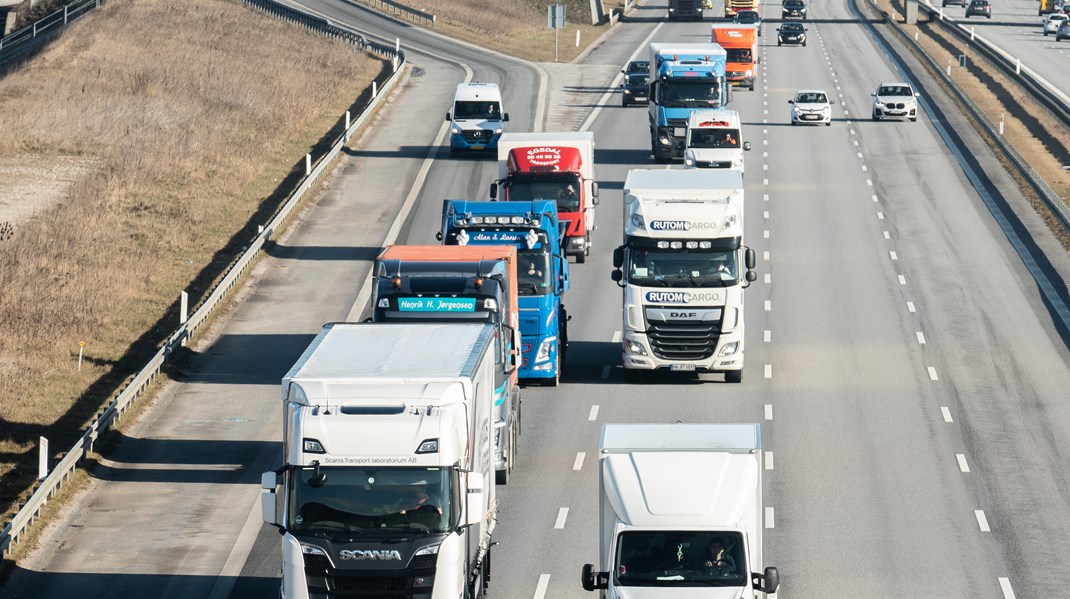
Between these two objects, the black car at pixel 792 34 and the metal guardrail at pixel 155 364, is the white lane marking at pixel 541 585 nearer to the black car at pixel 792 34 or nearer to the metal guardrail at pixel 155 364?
the metal guardrail at pixel 155 364

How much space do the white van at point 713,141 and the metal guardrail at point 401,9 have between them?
4576 centimetres

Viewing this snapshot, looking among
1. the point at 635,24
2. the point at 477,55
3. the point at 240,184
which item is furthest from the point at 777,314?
the point at 635,24

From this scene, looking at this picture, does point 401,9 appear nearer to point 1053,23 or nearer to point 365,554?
point 1053,23

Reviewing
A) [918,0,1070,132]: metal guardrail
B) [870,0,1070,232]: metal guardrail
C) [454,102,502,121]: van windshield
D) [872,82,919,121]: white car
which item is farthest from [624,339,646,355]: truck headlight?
[918,0,1070,132]: metal guardrail

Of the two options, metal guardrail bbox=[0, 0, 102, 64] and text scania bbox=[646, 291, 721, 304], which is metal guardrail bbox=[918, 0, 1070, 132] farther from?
metal guardrail bbox=[0, 0, 102, 64]

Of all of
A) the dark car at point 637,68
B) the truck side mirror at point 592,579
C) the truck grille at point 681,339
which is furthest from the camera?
the dark car at point 637,68

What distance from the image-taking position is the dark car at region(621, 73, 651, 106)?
3012 inches

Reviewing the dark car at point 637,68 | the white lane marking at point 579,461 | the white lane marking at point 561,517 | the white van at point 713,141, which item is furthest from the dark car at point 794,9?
the white lane marking at point 561,517

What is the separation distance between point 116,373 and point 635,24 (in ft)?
267

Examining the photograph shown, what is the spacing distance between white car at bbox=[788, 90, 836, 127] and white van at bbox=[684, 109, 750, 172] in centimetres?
1446

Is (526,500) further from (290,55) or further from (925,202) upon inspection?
(290,55)

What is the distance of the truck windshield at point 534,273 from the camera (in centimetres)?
3419

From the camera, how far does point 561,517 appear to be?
88.2 ft

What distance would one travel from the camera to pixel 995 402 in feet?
114
